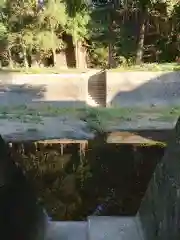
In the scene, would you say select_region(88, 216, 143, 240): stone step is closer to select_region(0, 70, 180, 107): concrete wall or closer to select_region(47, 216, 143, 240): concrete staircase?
select_region(47, 216, 143, 240): concrete staircase

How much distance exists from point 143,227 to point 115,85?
9.37 meters

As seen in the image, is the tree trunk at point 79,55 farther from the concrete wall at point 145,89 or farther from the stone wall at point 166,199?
the stone wall at point 166,199

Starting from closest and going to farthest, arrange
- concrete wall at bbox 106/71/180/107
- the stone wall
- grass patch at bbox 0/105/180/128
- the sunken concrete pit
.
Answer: the stone wall, the sunken concrete pit, grass patch at bbox 0/105/180/128, concrete wall at bbox 106/71/180/107

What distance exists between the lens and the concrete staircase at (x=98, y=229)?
331 cm

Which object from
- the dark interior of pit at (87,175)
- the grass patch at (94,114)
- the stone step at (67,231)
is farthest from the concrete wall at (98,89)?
the stone step at (67,231)

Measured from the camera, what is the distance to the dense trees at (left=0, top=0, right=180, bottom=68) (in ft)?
48.0

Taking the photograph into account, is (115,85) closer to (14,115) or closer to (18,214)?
(14,115)

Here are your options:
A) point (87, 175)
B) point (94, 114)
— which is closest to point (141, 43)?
point (94, 114)

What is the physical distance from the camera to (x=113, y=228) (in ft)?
11.6

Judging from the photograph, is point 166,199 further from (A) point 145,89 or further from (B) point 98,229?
(A) point 145,89

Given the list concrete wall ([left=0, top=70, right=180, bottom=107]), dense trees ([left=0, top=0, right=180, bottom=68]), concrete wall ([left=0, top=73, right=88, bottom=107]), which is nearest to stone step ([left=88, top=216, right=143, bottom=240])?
concrete wall ([left=0, top=70, right=180, bottom=107])

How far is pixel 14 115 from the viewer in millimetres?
10656

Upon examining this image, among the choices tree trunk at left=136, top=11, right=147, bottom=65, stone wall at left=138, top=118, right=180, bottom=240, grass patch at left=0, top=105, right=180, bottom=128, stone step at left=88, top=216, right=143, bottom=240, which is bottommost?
grass patch at left=0, top=105, right=180, bottom=128

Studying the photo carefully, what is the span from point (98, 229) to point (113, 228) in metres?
0.12
